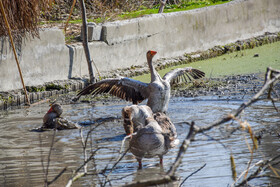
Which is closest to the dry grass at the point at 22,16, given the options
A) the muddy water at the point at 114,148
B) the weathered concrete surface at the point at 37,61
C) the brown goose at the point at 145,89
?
the weathered concrete surface at the point at 37,61

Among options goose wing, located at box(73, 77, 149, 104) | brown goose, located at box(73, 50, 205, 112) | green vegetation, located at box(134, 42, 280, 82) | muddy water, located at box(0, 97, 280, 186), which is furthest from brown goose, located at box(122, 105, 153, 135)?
green vegetation, located at box(134, 42, 280, 82)

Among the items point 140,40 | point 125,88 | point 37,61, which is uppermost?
point 140,40

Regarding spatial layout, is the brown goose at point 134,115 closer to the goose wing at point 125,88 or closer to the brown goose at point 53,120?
the brown goose at point 53,120

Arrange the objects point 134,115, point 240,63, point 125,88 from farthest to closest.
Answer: point 240,63, point 125,88, point 134,115

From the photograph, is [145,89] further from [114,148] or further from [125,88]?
[114,148]

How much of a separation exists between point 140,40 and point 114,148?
534 centimetres

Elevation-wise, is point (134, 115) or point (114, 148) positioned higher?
point (134, 115)

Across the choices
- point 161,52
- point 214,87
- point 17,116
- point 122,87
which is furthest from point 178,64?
point 17,116

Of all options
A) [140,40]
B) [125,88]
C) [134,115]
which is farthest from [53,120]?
[140,40]

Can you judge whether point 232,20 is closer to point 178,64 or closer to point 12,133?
point 178,64

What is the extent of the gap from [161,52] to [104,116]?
166 inches

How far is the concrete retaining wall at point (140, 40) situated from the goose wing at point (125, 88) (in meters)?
1.71

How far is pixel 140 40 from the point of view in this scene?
10391 millimetres

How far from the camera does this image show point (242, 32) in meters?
13.0
